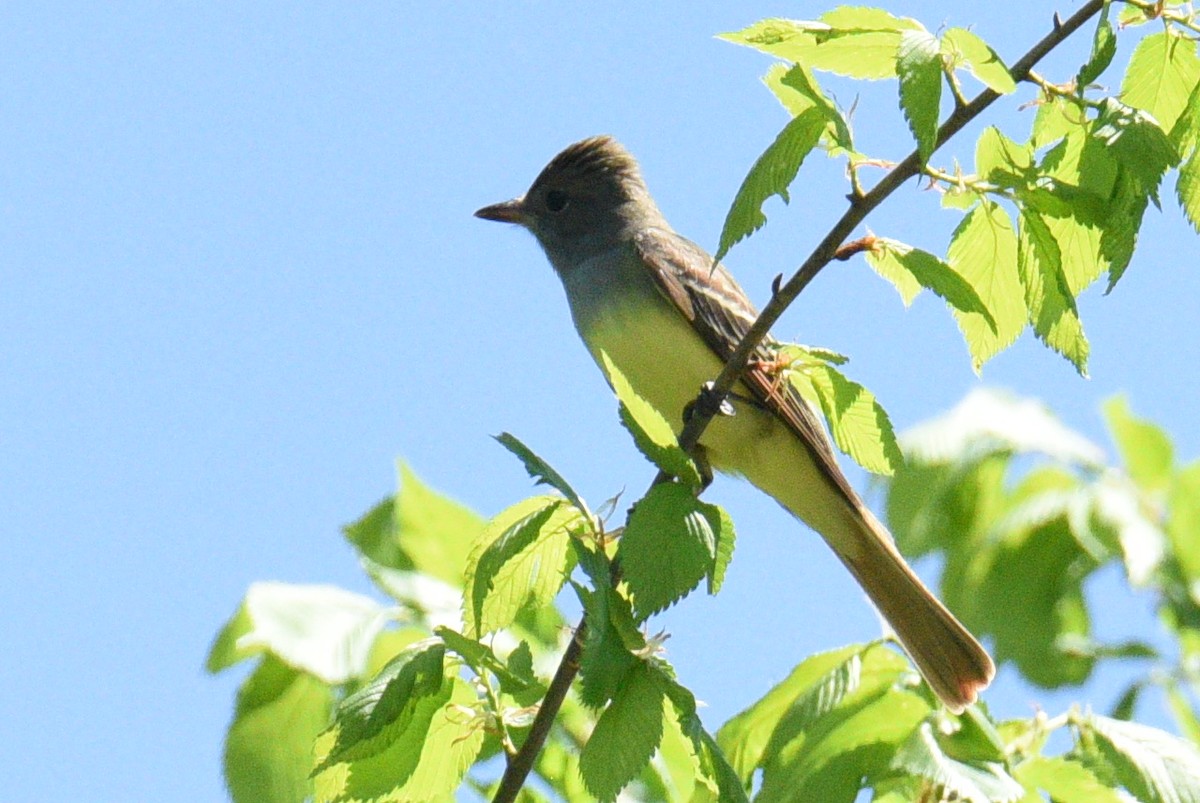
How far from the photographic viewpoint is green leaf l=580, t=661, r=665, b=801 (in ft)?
8.56

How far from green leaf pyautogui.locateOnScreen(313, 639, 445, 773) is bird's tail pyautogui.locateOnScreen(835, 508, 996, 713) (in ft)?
5.88

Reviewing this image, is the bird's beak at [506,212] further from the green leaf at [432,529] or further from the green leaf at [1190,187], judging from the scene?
the green leaf at [1190,187]

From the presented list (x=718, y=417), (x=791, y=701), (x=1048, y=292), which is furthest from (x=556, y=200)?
(x=1048, y=292)

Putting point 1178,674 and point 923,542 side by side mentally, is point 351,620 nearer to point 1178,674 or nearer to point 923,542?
point 923,542

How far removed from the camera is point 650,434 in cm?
277

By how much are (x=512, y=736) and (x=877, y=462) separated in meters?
0.85

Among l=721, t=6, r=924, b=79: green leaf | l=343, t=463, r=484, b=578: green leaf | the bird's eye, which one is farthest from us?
the bird's eye

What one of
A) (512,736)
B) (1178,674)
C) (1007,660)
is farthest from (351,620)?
(1178,674)

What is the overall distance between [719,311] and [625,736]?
2849 millimetres

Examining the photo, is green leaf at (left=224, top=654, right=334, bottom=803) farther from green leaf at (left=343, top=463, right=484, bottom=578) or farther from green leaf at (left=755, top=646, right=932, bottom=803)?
green leaf at (left=755, top=646, right=932, bottom=803)

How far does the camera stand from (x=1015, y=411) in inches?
223

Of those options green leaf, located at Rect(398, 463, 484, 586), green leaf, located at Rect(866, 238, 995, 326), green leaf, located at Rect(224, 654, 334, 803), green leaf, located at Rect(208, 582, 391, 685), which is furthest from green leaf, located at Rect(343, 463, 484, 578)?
green leaf, located at Rect(866, 238, 995, 326)

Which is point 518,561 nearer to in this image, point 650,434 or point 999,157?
point 650,434

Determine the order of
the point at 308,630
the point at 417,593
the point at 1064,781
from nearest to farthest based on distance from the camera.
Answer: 1. the point at 1064,781
2. the point at 308,630
3. the point at 417,593
